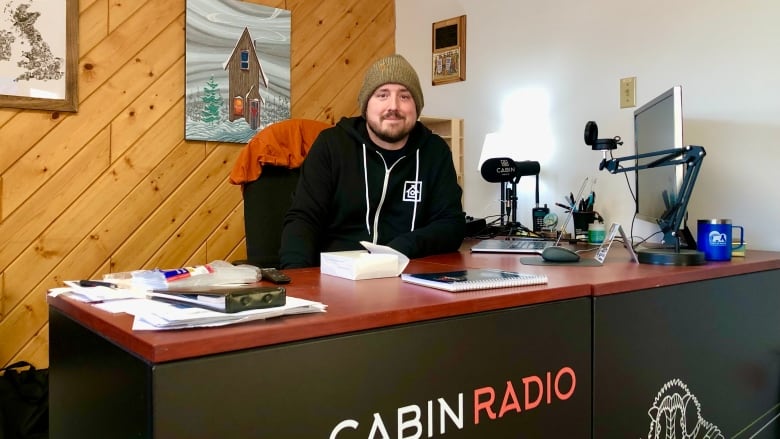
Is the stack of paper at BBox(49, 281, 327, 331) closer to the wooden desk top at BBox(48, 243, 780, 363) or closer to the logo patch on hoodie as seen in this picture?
the wooden desk top at BBox(48, 243, 780, 363)

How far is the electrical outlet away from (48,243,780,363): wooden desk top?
912 mm

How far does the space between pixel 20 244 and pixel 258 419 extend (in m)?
1.92

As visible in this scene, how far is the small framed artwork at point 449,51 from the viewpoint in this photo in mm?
2930

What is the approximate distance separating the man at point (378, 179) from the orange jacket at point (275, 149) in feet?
0.68

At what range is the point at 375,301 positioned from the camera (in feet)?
2.97

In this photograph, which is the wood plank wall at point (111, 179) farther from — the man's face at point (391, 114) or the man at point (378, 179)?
the man's face at point (391, 114)

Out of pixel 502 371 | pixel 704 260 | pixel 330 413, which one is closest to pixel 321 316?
pixel 330 413

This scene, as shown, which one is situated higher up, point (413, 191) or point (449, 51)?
point (449, 51)

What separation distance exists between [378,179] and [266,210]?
1.47 feet

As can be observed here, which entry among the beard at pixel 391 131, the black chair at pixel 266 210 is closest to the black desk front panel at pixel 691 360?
the beard at pixel 391 131

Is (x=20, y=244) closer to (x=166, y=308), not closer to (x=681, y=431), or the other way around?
(x=166, y=308)

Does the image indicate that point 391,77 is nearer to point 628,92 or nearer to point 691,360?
point 628,92

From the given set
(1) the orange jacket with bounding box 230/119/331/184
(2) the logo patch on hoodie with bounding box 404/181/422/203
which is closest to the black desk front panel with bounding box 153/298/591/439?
(2) the logo patch on hoodie with bounding box 404/181/422/203

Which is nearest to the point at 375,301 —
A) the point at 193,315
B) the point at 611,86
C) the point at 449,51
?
the point at 193,315
